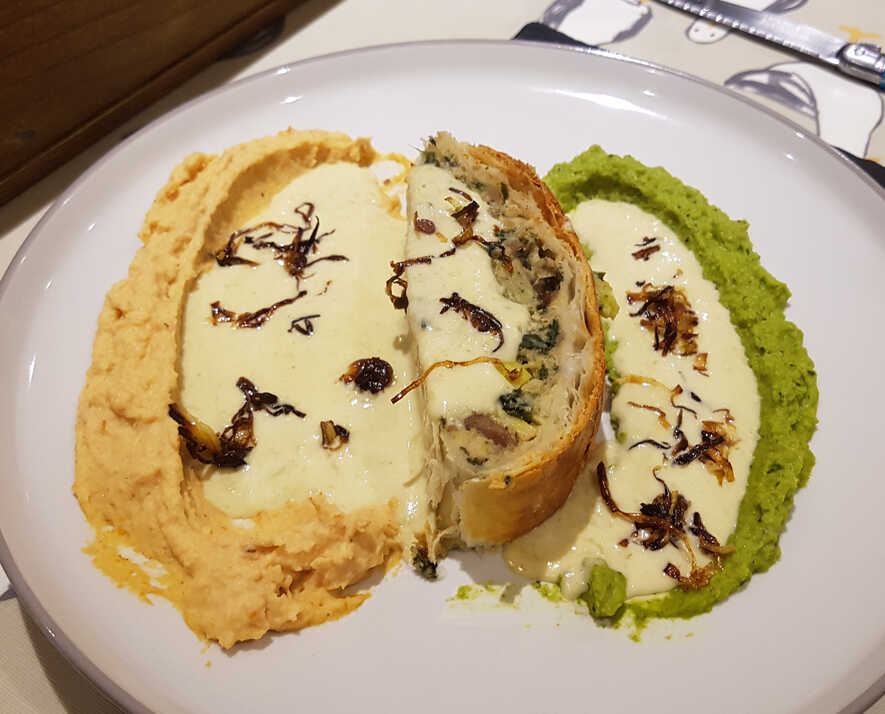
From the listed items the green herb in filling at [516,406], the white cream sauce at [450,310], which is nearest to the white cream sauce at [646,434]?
the green herb in filling at [516,406]

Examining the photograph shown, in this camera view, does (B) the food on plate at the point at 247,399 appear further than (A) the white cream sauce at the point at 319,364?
No

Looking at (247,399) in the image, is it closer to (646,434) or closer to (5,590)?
(5,590)

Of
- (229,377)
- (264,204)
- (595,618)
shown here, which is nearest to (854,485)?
(595,618)

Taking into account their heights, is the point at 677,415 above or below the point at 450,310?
below

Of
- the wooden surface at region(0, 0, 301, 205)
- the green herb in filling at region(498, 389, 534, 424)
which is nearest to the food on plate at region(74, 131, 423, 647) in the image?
the green herb in filling at region(498, 389, 534, 424)

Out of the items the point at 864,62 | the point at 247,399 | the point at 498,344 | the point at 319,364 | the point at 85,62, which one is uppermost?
the point at 864,62

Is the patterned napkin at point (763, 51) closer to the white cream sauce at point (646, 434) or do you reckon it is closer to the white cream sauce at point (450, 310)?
the white cream sauce at point (646, 434)

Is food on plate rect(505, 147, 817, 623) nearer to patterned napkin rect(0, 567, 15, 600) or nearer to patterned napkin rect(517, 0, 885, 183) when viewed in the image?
patterned napkin rect(517, 0, 885, 183)

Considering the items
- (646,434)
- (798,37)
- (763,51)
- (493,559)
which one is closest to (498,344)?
(646,434)
